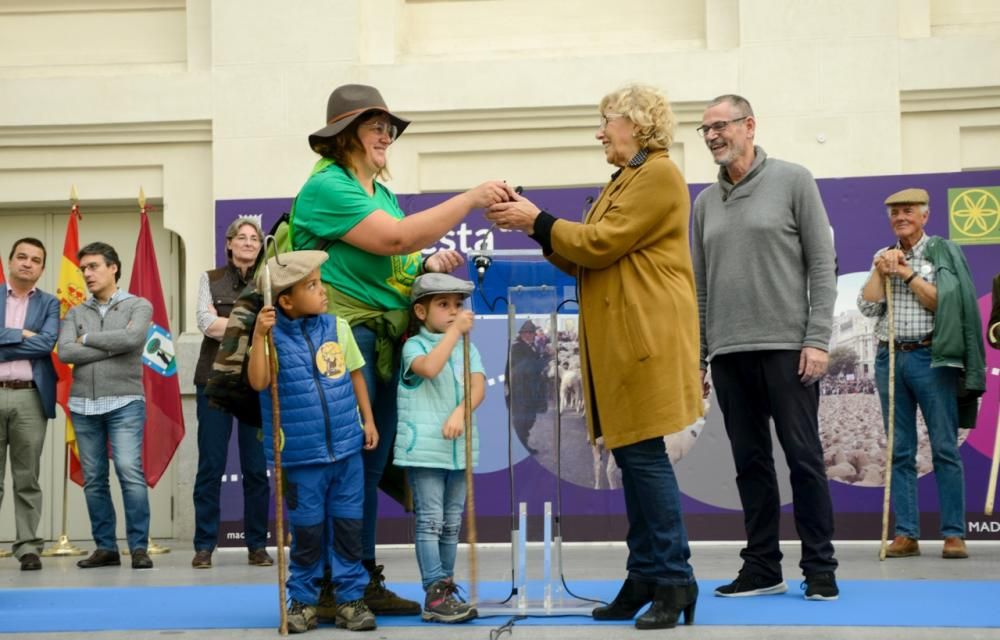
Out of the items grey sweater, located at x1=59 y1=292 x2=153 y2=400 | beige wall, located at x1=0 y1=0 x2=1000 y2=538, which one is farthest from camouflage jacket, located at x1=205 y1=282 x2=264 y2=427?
beige wall, located at x1=0 y1=0 x2=1000 y2=538

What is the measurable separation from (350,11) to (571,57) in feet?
5.13

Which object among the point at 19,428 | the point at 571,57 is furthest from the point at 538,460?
the point at 571,57

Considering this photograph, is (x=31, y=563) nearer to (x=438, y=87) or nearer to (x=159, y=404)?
(x=159, y=404)

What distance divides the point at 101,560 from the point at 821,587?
438 centimetres

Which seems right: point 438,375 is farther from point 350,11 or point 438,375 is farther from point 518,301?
point 350,11

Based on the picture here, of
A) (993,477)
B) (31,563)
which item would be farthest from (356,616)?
(993,477)

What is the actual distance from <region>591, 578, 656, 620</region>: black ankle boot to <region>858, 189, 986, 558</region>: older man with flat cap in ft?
10.0

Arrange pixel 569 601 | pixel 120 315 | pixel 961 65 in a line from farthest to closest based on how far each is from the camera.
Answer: pixel 961 65
pixel 120 315
pixel 569 601

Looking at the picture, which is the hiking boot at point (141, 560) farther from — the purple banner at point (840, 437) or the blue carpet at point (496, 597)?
the blue carpet at point (496, 597)

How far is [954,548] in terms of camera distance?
25.6 feet

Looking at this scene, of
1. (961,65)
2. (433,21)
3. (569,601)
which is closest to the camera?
(569,601)

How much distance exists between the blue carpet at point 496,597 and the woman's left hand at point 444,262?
126 centimetres

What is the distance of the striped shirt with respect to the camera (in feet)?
26.5

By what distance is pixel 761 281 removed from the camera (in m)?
5.83
